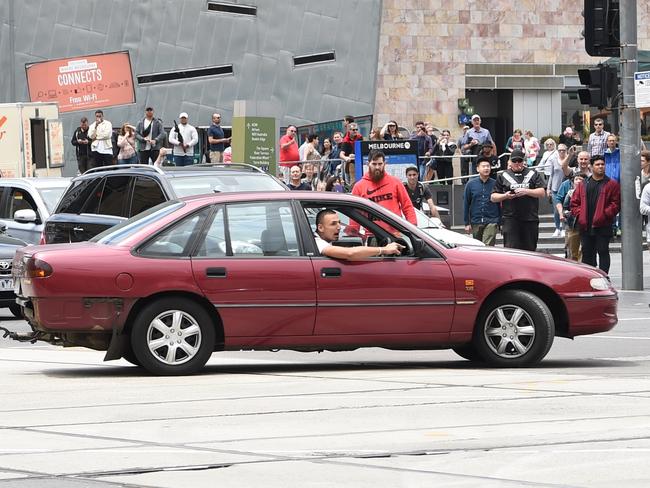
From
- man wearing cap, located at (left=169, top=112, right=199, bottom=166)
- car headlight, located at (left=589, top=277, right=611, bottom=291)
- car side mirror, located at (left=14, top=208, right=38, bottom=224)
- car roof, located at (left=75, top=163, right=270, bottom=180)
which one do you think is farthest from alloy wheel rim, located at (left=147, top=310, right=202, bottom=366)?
man wearing cap, located at (left=169, top=112, right=199, bottom=166)

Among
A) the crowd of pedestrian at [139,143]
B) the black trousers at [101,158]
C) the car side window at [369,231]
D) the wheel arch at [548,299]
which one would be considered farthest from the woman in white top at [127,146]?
the wheel arch at [548,299]

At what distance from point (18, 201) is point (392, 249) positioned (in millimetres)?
10738

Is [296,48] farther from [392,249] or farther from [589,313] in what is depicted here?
[392,249]

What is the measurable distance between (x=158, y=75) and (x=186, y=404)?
121ft

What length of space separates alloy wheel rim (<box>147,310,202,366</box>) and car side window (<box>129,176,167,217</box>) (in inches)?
173

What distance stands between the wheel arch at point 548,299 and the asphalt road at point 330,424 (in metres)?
0.33

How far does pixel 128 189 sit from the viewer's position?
55.4 feet

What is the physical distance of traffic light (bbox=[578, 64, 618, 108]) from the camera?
69.4 ft

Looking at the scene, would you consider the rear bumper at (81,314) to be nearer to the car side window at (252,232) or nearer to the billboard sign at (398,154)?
the car side window at (252,232)

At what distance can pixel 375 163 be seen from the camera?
1706 centimetres

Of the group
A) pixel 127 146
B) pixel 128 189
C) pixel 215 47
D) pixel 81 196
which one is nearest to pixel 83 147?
pixel 127 146

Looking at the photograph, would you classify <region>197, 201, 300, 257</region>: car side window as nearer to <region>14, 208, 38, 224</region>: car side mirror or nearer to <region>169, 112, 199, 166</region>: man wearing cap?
<region>14, 208, 38, 224</region>: car side mirror

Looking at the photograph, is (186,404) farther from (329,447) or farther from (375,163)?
(375,163)

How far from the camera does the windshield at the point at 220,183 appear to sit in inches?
645
